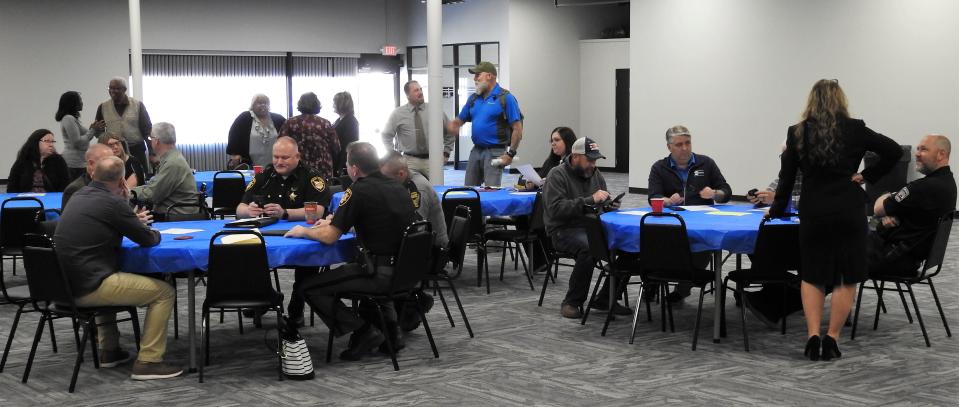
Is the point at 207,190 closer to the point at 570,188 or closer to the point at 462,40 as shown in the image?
the point at 570,188

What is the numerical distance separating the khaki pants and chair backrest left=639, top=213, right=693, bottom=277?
93.9 inches

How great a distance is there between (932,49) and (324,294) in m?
8.81

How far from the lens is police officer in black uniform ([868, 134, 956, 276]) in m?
6.03

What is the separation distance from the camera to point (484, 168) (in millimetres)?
9750

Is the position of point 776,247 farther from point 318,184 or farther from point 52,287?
point 52,287

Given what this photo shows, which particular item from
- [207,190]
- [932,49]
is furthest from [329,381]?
[932,49]

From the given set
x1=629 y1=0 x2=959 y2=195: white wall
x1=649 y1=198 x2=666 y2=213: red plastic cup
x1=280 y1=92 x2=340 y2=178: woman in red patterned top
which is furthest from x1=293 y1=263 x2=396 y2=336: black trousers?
x1=629 y1=0 x2=959 y2=195: white wall

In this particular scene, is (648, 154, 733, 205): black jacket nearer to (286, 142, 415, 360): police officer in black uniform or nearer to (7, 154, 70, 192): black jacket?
(286, 142, 415, 360): police officer in black uniform

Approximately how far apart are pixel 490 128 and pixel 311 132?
61.5 inches

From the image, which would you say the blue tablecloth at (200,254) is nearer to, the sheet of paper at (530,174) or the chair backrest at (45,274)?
the chair backrest at (45,274)

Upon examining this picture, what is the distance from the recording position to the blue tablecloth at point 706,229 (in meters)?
5.79

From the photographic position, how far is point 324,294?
18.3ft

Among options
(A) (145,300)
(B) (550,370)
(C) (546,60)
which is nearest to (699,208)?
(B) (550,370)

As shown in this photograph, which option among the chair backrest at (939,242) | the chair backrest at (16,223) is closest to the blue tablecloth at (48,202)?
the chair backrest at (16,223)
